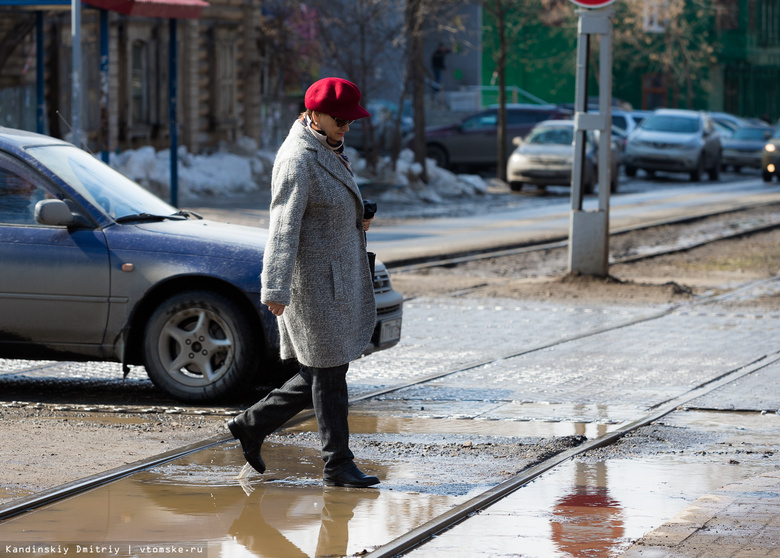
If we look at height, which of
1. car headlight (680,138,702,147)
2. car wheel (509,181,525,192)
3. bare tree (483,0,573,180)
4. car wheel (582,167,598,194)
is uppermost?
bare tree (483,0,573,180)

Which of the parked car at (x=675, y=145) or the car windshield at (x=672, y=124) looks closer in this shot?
the parked car at (x=675, y=145)

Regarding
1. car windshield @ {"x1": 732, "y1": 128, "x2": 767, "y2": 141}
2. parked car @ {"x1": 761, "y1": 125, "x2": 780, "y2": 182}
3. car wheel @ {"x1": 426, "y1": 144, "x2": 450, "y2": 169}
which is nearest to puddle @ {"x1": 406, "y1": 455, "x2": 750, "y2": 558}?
car wheel @ {"x1": 426, "y1": 144, "x2": 450, "y2": 169}

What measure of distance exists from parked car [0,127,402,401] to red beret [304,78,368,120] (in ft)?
7.09

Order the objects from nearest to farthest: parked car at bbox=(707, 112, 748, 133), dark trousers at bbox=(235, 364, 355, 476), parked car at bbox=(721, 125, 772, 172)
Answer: dark trousers at bbox=(235, 364, 355, 476)
parked car at bbox=(721, 125, 772, 172)
parked car at bbox=(707, 112, 748, 133)

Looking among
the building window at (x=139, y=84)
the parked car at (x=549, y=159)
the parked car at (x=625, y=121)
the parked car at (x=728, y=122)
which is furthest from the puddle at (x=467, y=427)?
the parked car at (x=728, y=122)

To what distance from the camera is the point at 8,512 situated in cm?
548

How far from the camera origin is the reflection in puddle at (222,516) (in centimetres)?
507

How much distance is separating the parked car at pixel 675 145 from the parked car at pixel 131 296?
2799 centimetres

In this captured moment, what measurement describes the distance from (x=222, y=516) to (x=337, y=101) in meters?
1.72

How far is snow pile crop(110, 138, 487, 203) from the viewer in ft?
83.7

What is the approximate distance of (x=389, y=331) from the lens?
8.32 meters

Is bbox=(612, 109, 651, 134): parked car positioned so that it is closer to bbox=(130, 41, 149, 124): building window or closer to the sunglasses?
bbox=(130, 41, 149, 124): building window

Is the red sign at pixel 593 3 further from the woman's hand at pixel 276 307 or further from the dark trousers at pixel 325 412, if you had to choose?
the woman's hand at pixel 276 307

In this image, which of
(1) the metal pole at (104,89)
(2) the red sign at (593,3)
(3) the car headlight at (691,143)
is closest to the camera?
(2) the red sign at (593,3)
